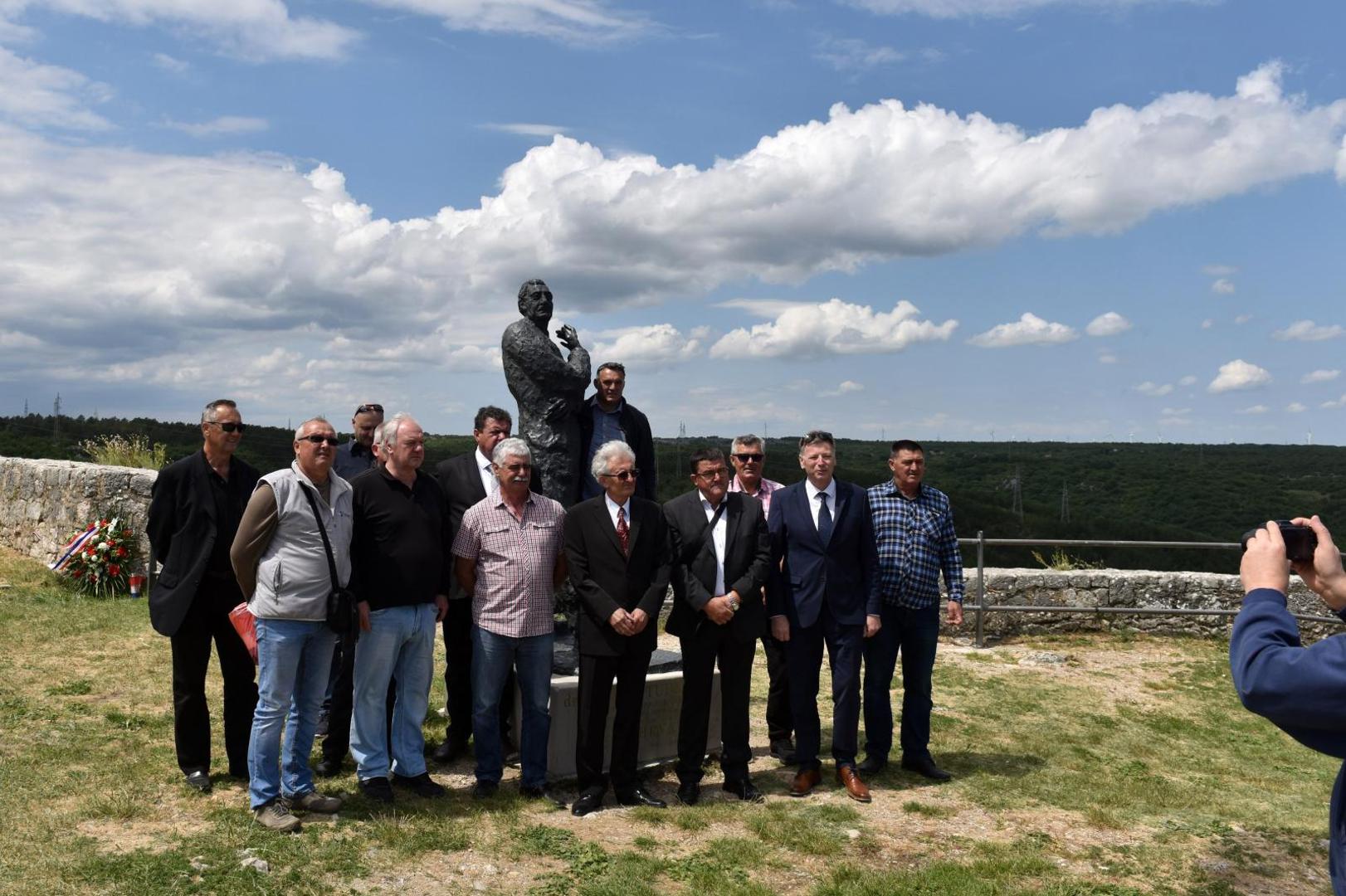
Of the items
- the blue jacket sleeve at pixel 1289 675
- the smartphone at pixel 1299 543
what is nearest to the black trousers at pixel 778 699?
the smartphone at pixel 1299 543

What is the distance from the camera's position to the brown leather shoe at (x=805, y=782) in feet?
16.4

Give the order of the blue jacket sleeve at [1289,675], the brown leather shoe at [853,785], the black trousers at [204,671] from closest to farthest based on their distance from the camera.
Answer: the blue jacket sleeve at [1289,675], the black trousers at [204,671], the brown leather shoe at [853,785]

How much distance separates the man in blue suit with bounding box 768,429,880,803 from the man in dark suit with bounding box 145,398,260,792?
2.57 meters

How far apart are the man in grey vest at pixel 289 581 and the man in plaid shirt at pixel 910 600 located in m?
2.69

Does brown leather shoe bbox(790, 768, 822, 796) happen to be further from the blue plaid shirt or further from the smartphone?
the smartphone

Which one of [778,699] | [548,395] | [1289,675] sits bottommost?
[778,699]

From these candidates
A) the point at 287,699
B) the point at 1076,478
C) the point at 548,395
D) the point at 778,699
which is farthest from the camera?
the point at 1076,478

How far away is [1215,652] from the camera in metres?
9.01

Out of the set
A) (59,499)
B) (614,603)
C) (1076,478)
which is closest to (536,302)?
(614,603)

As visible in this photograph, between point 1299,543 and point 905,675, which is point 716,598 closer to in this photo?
point 905,675

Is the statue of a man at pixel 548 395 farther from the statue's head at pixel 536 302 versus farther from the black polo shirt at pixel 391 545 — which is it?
the black polo shirt at pixel 391 545

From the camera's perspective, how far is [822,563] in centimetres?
501

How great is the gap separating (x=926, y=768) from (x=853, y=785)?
635 mm

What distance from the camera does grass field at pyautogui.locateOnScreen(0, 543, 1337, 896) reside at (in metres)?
3.86
